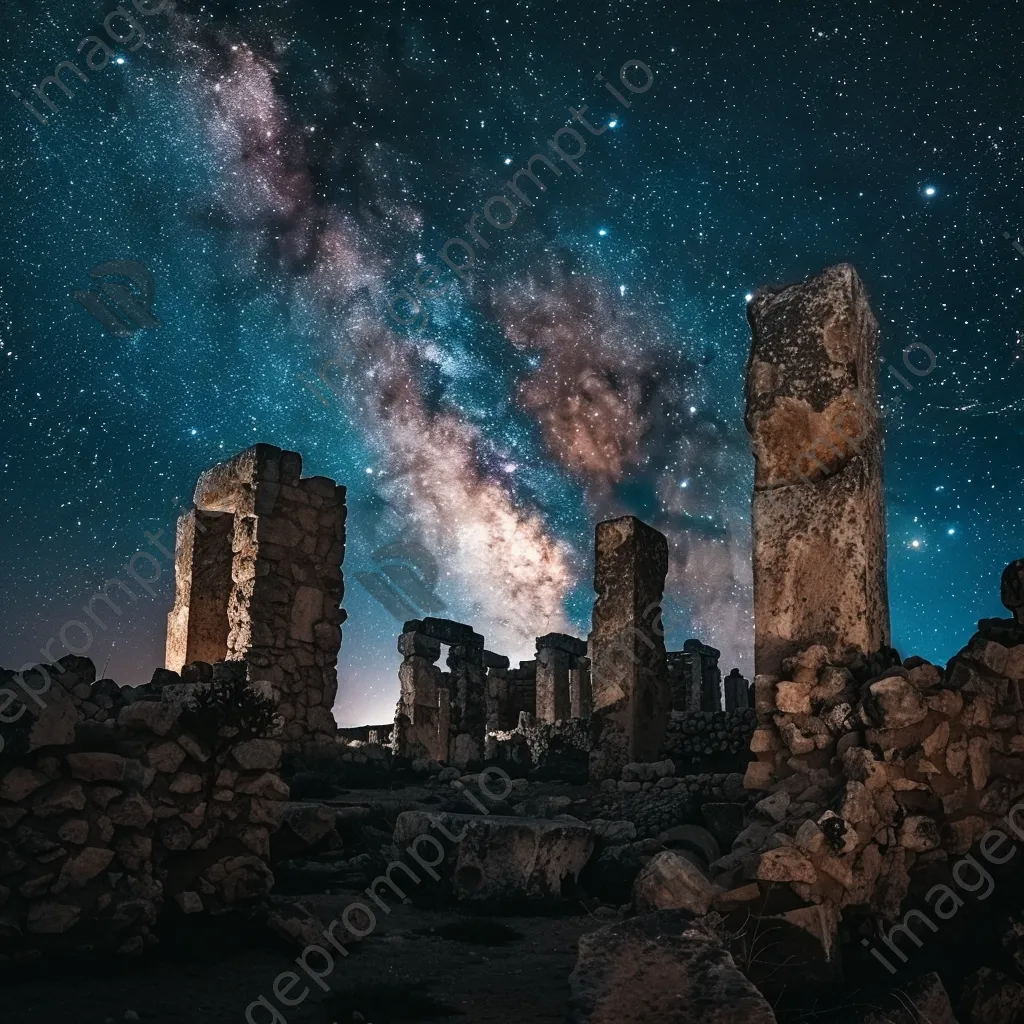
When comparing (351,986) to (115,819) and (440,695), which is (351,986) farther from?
(440,695)

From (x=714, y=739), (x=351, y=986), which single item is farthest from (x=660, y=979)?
(x=714, y=739)

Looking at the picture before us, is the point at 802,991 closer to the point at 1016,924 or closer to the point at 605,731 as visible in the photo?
the point at 1016,924

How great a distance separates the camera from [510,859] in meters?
6.03

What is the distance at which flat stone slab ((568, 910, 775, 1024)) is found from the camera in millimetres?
3082

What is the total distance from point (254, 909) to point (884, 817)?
11.5 ft

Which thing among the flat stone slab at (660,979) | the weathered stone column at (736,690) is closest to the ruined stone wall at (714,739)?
the flat stone slab at (660,979)

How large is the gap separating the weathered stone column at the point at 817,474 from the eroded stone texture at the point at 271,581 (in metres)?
5.60

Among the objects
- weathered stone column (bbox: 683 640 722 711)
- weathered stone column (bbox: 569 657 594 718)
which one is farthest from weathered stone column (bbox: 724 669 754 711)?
weathered stone column (bbox: 569 657 594 718)

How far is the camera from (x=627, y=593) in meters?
11.2

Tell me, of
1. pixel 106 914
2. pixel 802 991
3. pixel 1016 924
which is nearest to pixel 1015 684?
pixel 1016 924

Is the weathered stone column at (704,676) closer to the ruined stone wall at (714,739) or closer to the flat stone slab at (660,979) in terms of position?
the ruined stone wall at (714,739)

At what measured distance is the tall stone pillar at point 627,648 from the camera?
1084 cm

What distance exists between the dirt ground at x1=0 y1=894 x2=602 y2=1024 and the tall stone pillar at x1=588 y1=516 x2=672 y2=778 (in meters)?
5.75

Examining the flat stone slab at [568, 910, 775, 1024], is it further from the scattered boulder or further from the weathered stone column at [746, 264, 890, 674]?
the weathered stone column at [746, 264, 890, 674]
